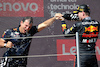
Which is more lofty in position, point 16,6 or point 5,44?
point 16,6

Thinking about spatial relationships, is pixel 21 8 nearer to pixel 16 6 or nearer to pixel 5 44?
pixel 16 6

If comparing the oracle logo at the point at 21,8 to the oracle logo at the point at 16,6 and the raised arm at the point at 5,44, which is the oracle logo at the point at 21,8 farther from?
the raised arm at the point at 5,44

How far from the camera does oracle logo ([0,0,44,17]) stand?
2906 millimetres

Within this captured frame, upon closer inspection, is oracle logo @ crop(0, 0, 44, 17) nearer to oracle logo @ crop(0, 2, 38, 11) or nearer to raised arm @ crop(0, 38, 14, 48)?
oracle logo @ crop(0, 2, 38, 11)

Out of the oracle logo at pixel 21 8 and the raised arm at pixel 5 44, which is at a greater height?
the oracle logo at pixel 21 8

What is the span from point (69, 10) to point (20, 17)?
79 cm

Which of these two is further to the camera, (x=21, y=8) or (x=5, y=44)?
(x=21, y=8)

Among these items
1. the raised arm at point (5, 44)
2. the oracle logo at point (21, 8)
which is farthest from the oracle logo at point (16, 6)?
the raised arm at point (5, 44)

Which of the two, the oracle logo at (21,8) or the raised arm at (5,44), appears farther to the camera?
the oracle logo at (21,8)

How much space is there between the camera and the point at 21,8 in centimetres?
296

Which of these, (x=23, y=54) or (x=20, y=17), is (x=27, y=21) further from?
(x=20, y=17)

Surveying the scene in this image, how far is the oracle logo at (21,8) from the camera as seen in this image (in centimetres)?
291

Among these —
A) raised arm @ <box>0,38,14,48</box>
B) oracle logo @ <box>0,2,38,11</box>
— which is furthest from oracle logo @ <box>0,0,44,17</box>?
raised arm @ <box>0,38,14,48</box>

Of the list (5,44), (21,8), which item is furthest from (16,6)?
(5,44)
